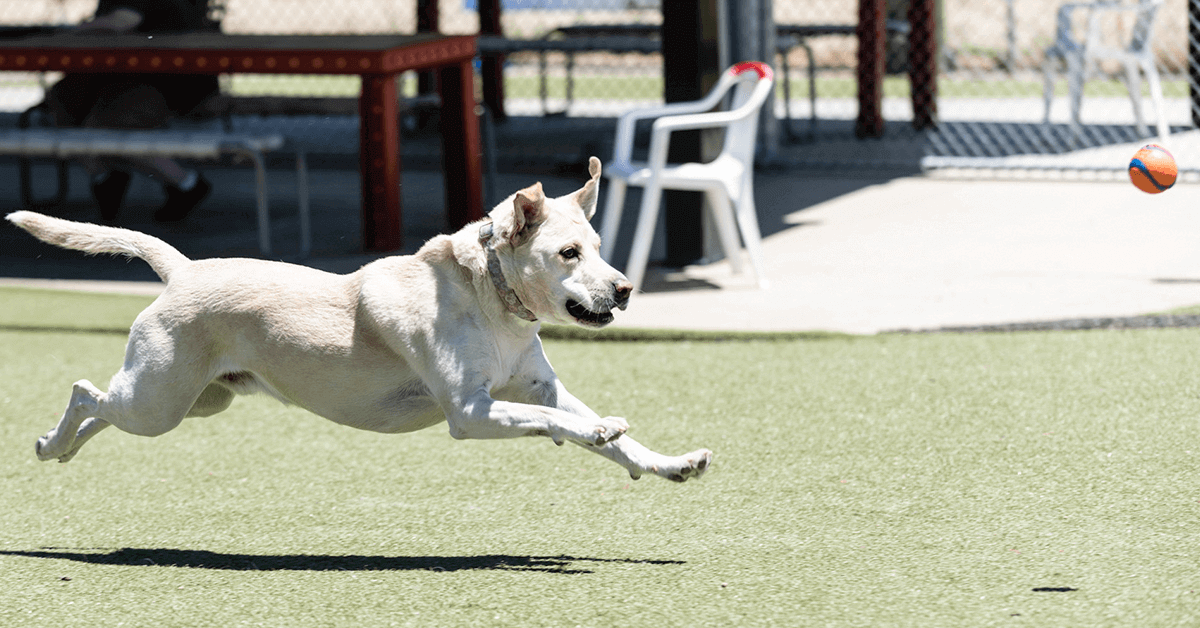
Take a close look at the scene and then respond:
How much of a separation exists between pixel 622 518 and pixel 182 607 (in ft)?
3.96

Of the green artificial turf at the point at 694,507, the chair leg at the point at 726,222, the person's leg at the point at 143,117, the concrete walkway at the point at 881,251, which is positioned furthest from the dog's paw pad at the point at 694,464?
the person's leg at the point at 143,117

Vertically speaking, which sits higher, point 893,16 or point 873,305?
point 893,16

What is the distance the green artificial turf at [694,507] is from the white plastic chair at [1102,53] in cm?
473

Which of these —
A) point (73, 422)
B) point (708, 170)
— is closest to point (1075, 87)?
point (708, 170)

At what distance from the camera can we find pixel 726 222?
24.1 ft

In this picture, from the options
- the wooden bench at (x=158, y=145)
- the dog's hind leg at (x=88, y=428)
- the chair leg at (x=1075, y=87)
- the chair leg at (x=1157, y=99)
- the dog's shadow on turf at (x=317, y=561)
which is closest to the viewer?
the dog's shadow on turf at (x=317, y=561)

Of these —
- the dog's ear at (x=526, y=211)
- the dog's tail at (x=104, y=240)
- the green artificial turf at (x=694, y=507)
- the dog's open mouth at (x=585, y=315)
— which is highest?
the dog's ear at (x=526, y=211)

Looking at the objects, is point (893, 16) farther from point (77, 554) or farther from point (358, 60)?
point (77, 554)

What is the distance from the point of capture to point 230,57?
7.62 metres

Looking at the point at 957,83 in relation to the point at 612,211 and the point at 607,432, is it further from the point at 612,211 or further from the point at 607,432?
the point at 607,432

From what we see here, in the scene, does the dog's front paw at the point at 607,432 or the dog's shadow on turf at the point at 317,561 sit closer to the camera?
the dog's front paw at the point at 607,432

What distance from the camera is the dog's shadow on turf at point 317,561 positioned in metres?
3.47

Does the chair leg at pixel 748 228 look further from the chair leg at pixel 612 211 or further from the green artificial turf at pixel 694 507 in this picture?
the green artificial turf at pixel 694 507

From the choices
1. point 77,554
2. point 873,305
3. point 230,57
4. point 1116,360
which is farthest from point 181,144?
point 1116,360
